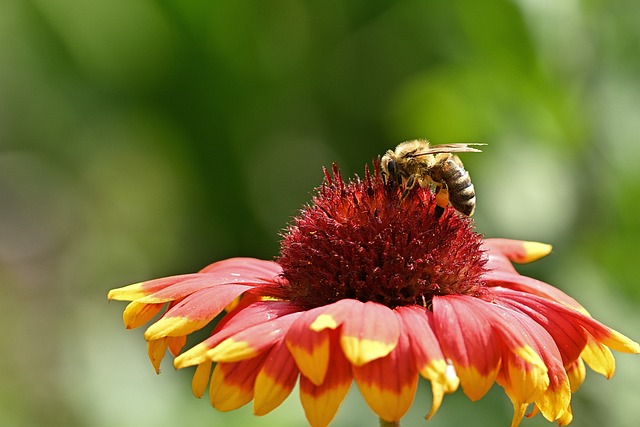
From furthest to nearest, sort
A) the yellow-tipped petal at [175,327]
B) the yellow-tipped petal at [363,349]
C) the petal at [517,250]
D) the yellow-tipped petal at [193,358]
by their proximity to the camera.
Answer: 1. the petal at [517,250]
2. the yellow-tipped petal at [175,327]
3. the yellow-tipped petal at [193,358]
4. the yellow-tipped petal at [363,349]

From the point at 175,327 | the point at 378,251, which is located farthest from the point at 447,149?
the point at 175,327

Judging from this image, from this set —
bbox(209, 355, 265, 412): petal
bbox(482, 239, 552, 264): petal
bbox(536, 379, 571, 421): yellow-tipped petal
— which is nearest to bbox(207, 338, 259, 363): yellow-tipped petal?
bbox(209, 355, 265, 412): petal

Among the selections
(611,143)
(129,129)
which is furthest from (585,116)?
(129,129)

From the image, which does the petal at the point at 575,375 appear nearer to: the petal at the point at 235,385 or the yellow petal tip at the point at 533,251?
the yellow petal tip at the point at 533,251

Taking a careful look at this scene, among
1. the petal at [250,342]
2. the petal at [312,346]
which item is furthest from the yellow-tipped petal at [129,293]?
the petal at [312,346]

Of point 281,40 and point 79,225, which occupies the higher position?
point 281,40

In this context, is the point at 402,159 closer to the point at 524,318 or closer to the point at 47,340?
the point at 524,318

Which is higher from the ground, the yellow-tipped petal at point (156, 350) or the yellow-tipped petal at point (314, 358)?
the yellow-tipped petal at point (156, 350)

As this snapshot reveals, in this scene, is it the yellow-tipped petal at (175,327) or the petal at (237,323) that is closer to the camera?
the petal at (237,323)
